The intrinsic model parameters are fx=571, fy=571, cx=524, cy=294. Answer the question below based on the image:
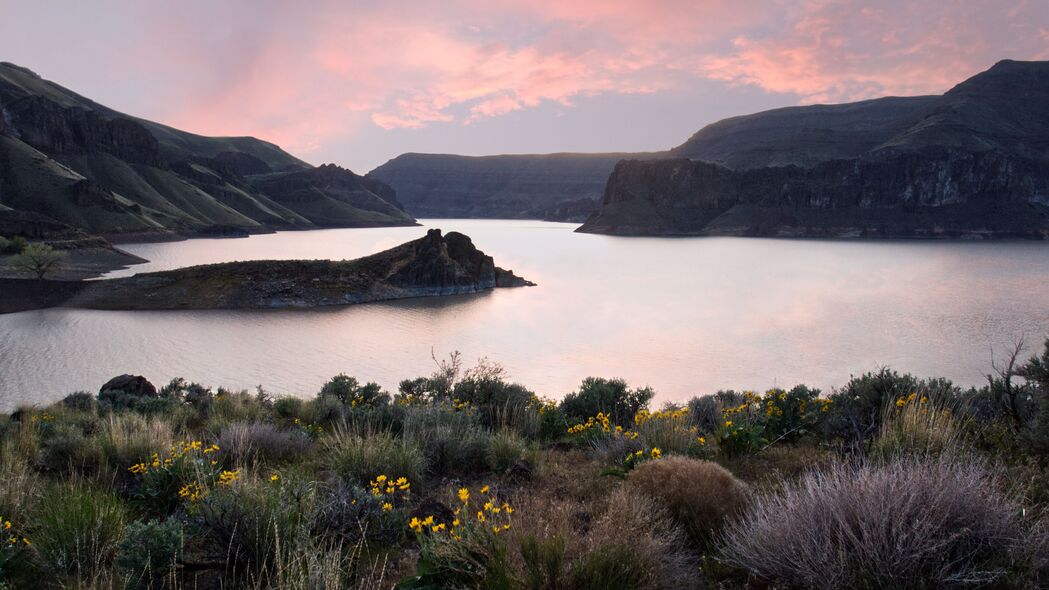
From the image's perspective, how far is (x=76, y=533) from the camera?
399 centimetres

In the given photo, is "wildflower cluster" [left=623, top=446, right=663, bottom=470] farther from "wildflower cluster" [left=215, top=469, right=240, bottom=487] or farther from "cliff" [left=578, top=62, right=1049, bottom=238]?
"cliff" [left=578, top=62, right=1049, bottom=238]

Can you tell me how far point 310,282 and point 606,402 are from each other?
39043 mm

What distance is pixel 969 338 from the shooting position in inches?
1251

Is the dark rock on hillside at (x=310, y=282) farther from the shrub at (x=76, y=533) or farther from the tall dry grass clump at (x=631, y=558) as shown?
the tall dry grass clump at (x=631, y=558)

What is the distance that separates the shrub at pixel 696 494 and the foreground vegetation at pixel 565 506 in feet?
0.06

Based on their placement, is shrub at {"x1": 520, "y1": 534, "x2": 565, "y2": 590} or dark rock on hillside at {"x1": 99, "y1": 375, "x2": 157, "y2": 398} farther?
dark rock on hillside at {"x1": 99, "y1": 375, "x2": 157, "y2": 398}

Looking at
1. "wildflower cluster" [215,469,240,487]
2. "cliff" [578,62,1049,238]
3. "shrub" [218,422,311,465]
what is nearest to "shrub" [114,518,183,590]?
"wildflower cluster" [215,469,240,487]

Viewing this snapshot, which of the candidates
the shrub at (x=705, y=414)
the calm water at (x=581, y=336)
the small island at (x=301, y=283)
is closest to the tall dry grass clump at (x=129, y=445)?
the shrub at (x=705, y=414)

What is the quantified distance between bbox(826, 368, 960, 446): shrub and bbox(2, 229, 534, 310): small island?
4056cm

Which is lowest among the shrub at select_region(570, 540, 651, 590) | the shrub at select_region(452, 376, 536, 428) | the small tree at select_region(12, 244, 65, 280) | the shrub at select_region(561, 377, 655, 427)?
the shrub at select_region(561, 377, 655, 427)

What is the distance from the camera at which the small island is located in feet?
136

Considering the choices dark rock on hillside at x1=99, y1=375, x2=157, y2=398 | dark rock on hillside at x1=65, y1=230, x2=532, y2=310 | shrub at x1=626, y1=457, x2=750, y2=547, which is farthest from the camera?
dark rock on hillside at x1=65, y1=230, x2=532, y2=310

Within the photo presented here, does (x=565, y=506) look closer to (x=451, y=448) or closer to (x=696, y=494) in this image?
(x=696, y=494)

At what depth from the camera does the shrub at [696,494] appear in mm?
4539
